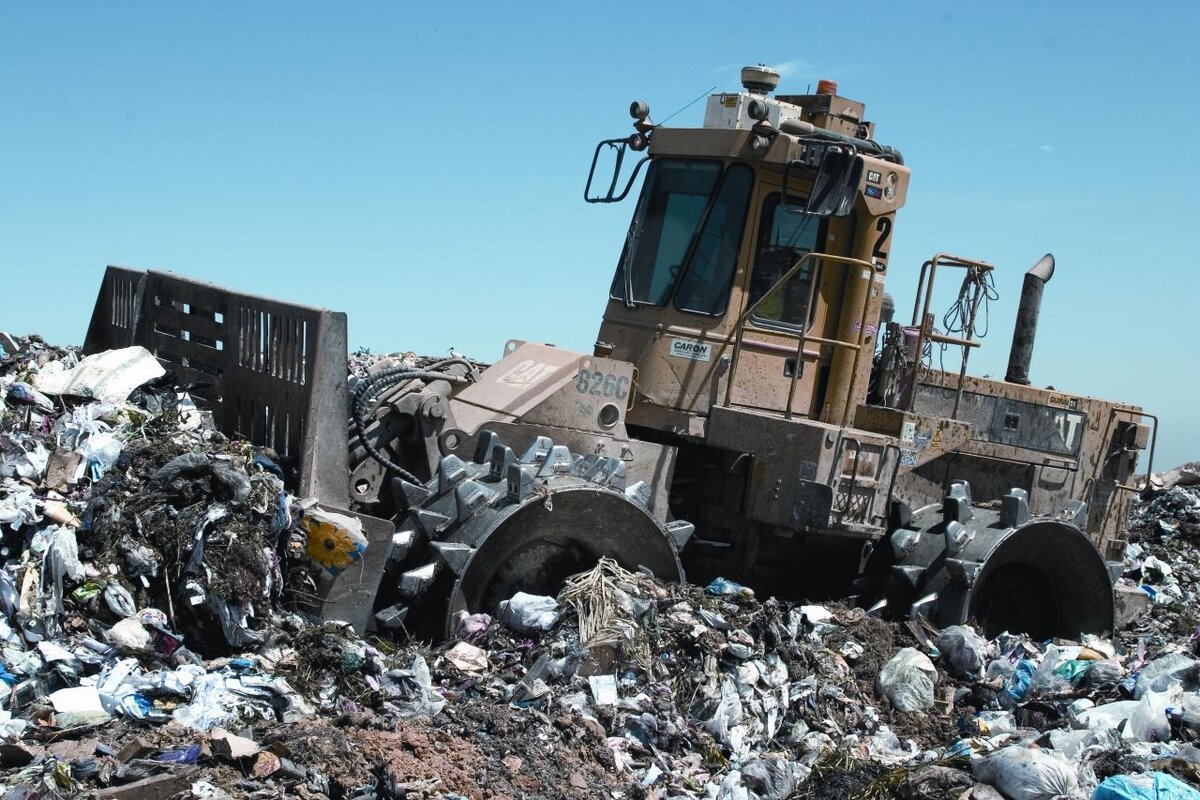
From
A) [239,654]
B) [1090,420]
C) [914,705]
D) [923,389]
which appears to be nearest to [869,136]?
[923,389]

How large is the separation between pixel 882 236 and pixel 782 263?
688 millimetres

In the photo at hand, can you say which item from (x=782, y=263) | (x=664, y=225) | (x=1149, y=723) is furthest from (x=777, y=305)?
(x=1149, y=723)

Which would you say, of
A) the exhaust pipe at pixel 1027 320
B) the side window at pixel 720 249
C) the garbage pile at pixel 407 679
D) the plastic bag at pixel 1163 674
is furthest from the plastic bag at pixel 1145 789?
the exhaust pipe at pixel 1027 320

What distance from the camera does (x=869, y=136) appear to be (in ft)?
27.1

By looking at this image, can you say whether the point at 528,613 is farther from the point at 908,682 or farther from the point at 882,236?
the point at 882,236

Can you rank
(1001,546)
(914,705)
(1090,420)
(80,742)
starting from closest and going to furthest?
(80,742) < (914,705) < (1001,546) < (1090,420)

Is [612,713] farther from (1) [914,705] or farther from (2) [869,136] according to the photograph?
(2) [869,136]

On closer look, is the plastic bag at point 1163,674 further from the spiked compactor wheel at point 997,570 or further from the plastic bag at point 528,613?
the plastic bag at point 528,613

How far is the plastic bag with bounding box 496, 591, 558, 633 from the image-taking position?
241 inches

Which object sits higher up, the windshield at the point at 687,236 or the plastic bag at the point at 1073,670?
the windshield at the point at 687,236

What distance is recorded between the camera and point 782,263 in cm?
749

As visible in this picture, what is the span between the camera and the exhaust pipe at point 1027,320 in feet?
31.3

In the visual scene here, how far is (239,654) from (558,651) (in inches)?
A: 54.4

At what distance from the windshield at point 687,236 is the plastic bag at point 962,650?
2140 mm
